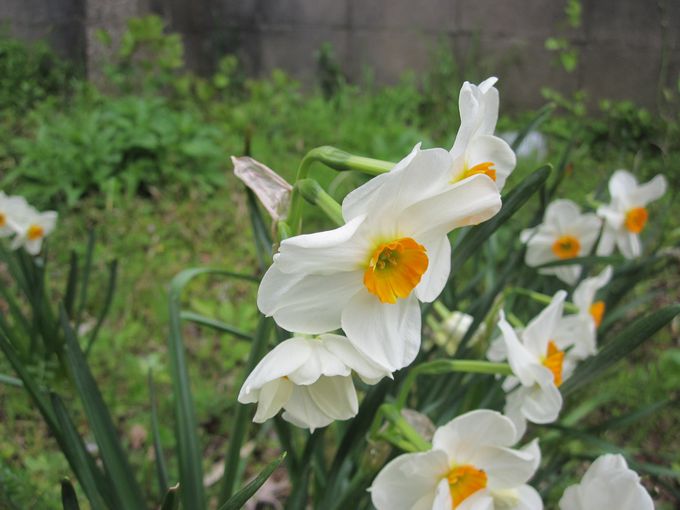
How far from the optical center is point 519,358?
76cm

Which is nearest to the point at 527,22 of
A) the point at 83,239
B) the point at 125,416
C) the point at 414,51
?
the point at 414,51

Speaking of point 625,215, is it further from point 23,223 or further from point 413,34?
point 413,34

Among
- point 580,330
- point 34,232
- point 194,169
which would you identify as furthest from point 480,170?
point 194,169

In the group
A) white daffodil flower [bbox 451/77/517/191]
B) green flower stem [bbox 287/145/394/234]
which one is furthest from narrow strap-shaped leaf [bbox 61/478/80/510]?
white daffodil flower [bbox 451/77/517/191]

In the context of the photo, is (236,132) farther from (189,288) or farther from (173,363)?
(173,363)

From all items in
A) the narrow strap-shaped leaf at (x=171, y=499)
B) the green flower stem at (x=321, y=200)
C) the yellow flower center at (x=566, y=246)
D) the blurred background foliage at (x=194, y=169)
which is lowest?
the blurred background foliage at (x=194, y=169)

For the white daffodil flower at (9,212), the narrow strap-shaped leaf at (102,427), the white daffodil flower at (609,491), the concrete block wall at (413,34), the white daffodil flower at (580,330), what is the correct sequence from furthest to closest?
the concrete block wall at (413,34), the white daffodil flower at (9,212), the white daffodil flower at (580,330), the narrow strap-shaped leaf at (102,427), the white daffodil flower at (609,491)

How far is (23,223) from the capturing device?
1.59 meters

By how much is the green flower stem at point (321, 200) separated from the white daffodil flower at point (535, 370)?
0.31 metres

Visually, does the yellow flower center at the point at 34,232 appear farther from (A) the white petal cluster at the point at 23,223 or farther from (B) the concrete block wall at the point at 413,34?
(B) the concrete block wall at the point at 413,34

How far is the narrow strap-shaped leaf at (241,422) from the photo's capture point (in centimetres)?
68

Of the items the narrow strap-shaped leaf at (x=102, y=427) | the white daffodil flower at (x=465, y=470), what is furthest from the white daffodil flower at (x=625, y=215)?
the narrow strap-shaped leaf at (x=102, y=427)

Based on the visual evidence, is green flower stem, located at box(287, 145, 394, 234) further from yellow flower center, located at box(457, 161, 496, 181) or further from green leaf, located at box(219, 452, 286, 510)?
green leaf, located at box(219, 452, 286, 510)

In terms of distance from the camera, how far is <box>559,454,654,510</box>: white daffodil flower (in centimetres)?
61
